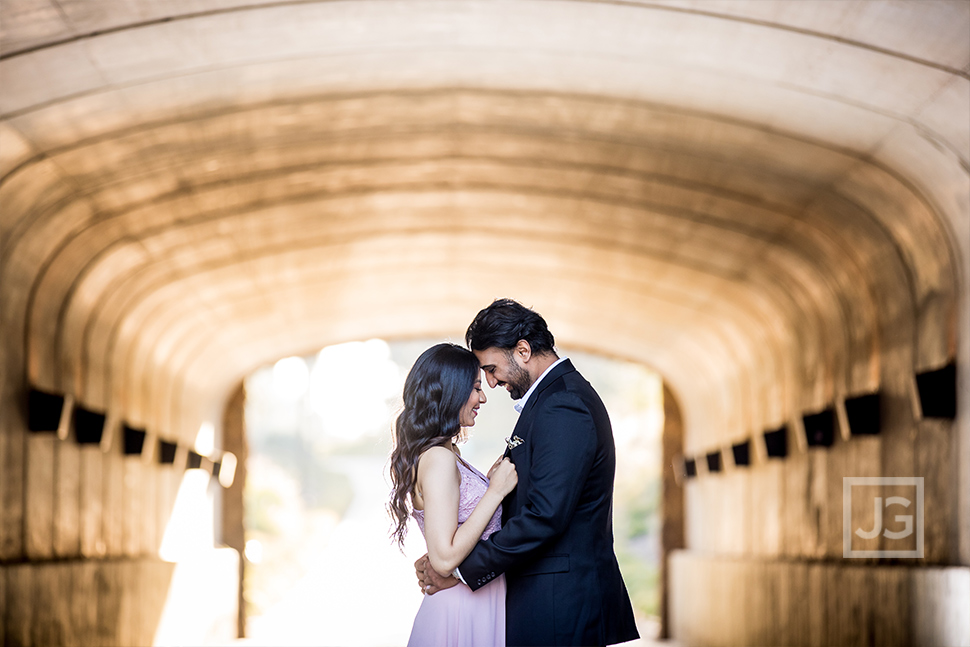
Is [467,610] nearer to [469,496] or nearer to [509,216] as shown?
[469,496]

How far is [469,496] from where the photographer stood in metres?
4.07

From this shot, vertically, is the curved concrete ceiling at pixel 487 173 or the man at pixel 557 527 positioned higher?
the curved concrete ceiling at pixel 487 173

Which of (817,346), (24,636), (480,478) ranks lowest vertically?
(24,636)

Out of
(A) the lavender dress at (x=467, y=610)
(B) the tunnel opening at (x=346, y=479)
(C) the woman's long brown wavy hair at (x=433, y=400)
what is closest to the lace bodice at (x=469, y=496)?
(A) the lavender dress at (x=467, y=610)

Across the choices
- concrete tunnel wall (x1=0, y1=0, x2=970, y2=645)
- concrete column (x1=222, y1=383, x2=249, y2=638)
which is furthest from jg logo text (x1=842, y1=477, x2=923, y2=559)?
concrete column (x1=222, y1=383, x2=249, y2=638)

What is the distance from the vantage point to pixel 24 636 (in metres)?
6.98

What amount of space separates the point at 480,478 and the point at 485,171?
176 inches

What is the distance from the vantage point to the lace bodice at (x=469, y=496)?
4.02 m

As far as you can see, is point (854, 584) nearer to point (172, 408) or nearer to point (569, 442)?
point (569, 442)

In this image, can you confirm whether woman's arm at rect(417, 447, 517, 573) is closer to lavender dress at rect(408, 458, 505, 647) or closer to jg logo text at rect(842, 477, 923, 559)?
lavender dress at rect(408, 458, 505, 647)

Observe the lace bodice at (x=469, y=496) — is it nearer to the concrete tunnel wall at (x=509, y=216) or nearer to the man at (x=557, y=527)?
the man at (x=557, y=527)

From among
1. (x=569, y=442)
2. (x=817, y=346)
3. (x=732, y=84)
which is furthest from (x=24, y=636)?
(x=817, y=346)

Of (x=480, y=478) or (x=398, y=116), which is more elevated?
(x=398, y=116)

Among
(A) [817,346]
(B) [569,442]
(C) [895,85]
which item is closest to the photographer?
(B) [569,442]
